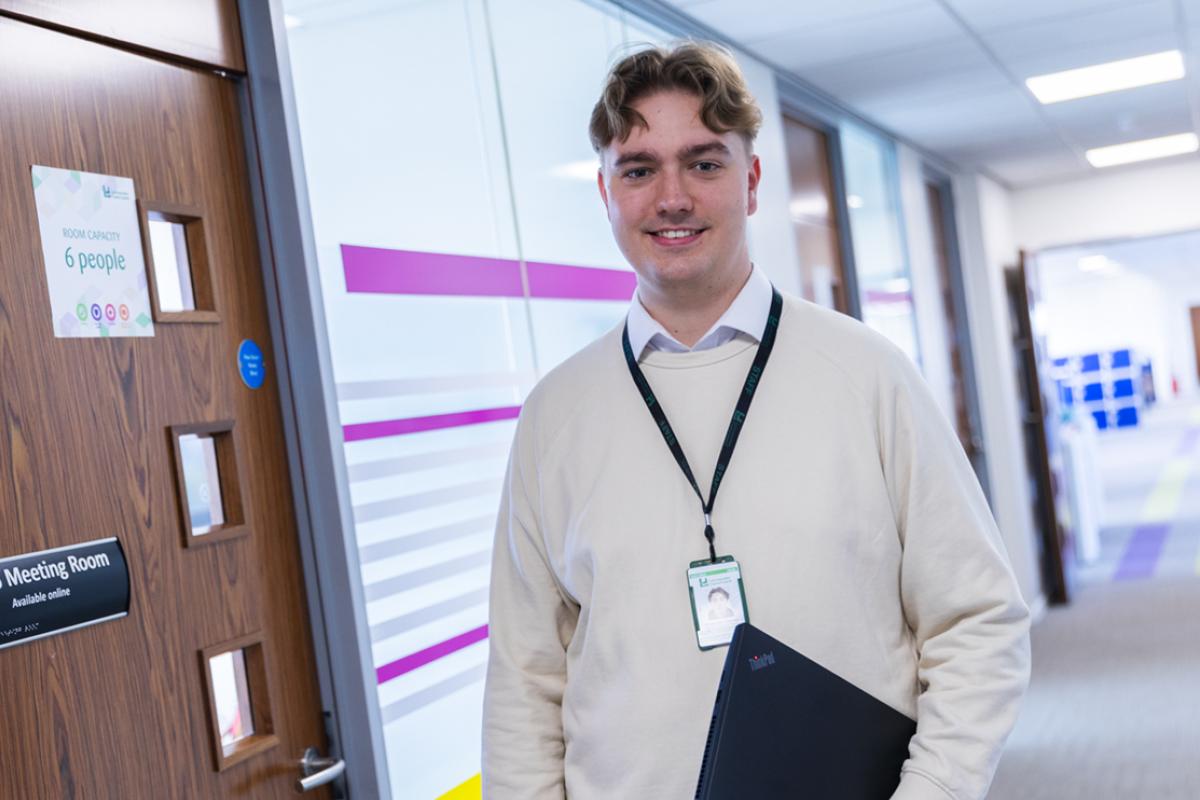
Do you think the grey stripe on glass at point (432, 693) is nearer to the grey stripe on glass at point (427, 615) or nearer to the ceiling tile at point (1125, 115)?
the grey stripe on glass at point (427, 615)

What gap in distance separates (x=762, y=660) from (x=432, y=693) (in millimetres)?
1238

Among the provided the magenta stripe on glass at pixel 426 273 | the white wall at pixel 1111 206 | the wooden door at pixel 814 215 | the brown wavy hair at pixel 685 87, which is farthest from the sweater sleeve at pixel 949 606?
the white wall at pixel 1111 206

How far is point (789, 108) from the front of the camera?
5.15m

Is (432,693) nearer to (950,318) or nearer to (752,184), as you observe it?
(752,184)

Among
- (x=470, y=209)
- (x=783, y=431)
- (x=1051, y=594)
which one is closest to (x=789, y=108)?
(x=470, y=209)

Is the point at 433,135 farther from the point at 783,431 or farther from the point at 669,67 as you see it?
the point at 783,431

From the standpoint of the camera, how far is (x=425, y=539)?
99.1 inches

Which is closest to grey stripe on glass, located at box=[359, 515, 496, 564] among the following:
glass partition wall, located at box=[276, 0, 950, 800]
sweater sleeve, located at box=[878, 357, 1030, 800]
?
glass partition wall, located at box=[276, 0, 950, 800]

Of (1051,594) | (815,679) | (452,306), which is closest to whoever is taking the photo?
(815,679)

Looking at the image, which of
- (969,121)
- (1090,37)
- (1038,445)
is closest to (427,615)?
(1090,37)

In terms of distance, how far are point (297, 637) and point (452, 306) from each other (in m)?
0.80

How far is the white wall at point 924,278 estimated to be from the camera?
21.9ft

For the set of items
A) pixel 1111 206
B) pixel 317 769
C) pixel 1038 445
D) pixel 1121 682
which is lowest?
pixel 1121 682

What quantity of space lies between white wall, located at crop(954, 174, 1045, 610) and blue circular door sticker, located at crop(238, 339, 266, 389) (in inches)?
254
